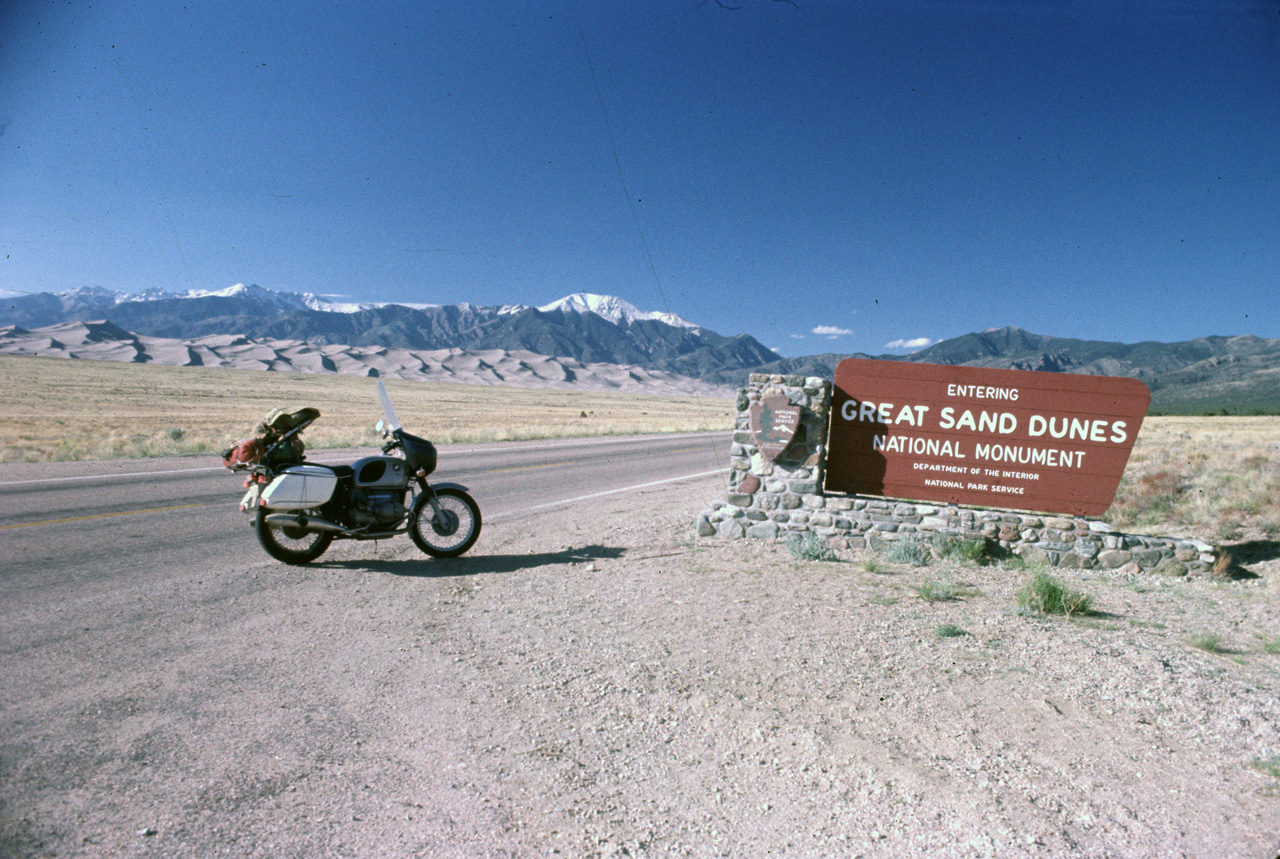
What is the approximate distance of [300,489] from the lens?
6.36 meters

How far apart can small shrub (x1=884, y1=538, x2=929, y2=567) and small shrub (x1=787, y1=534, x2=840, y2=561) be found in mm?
652

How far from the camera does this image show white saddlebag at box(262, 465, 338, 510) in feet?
20.6

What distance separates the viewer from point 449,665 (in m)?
4.36

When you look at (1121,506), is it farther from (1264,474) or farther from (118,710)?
(118,710)

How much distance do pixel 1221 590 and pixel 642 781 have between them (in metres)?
6.93

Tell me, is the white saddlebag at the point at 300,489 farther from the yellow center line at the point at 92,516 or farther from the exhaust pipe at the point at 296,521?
the yellow center line at the point at 92,516

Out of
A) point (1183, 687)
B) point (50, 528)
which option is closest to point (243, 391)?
point (50, 528)

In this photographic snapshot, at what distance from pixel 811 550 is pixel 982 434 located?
257 cm

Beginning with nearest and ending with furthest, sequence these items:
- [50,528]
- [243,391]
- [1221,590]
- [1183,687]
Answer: [1183,687], [1221,590], [50,528], [243,391]

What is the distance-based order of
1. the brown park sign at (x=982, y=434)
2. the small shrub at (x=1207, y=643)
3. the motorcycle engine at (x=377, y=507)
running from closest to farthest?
the small shrub at (x=1207, y=643) < the motorcycle engine at (x=377, y=507) < the brown park sign at (x=982, y=434)

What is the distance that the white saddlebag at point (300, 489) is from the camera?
627 centimetres

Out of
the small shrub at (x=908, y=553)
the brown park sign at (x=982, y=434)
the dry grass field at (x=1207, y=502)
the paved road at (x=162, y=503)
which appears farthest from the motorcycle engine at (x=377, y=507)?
the dry grass field at (x=1207, y=502)

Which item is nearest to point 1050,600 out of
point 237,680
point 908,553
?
point 908,553

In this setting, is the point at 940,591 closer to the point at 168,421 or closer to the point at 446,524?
the point at 446,524
